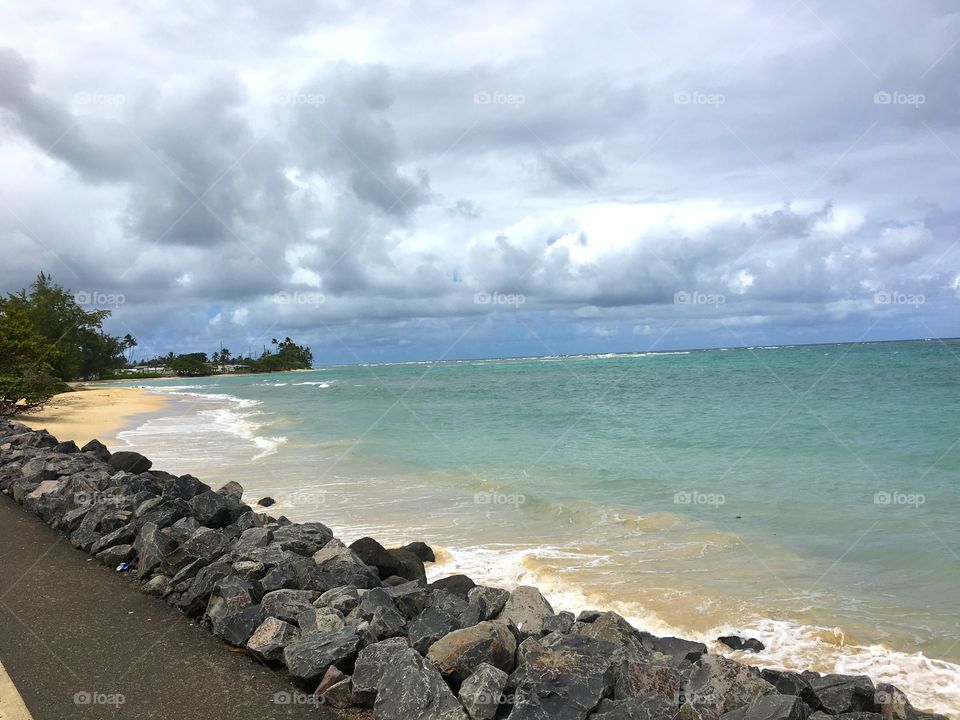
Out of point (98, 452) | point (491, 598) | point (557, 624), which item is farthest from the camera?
point (98, 452)

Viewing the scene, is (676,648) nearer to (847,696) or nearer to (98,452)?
(847,696)

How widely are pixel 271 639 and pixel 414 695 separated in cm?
133

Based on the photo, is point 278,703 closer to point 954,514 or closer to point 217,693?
point 217,693

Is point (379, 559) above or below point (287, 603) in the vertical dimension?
below

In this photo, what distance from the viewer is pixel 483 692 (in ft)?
12.4

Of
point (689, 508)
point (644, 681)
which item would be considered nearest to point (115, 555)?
point (644, 681)

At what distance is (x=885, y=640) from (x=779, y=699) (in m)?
2.95

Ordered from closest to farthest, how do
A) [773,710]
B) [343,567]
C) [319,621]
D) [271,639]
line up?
1. [773,710]
2. [271,639]
3. [319,621]
4. [343,567]

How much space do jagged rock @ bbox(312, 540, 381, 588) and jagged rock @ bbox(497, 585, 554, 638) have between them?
1.34m

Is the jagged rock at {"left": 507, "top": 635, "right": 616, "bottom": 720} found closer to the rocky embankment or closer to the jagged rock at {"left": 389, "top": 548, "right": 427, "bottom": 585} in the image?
the rocky embankment

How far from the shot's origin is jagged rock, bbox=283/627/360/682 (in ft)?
14.0

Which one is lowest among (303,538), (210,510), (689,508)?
(689,508)

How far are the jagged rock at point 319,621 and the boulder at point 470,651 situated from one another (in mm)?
843

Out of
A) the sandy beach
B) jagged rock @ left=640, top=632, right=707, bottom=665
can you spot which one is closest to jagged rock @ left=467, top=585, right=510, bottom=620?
jagged rock @ left=640, top=632, right=707, bottom=665
